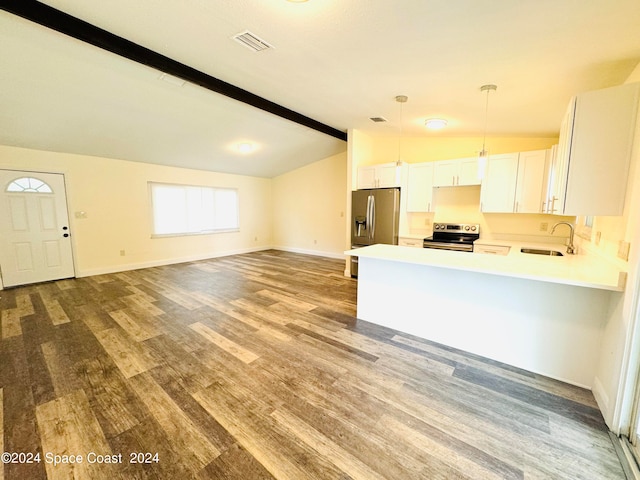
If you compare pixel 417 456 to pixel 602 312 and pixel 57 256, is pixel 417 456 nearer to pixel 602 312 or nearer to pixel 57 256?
pixel 602 312

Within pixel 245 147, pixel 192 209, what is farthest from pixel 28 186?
pixel 245 147

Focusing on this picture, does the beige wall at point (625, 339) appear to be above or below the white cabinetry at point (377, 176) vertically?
below

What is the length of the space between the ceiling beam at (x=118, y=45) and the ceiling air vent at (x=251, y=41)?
3.51 feet

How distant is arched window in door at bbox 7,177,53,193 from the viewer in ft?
14.2

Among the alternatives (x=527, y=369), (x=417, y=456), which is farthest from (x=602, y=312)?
(x=417, y=456)

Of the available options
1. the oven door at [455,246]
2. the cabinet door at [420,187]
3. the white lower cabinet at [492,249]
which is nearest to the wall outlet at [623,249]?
the white lower cabinet at [492,249]

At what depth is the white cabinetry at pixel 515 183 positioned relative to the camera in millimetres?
3645

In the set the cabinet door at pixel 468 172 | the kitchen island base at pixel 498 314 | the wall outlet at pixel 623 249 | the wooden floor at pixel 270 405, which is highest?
the cabinet door at pixel 468 172

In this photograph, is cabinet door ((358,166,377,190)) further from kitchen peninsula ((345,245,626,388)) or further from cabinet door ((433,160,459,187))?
kitchen peninsula ((345,245,626,388))

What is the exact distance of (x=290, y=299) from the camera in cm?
396

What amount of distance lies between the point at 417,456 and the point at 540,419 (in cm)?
96

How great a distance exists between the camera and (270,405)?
6.10 feet

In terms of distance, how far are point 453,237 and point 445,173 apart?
1112 mm

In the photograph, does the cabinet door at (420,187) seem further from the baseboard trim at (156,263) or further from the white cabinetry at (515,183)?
the baseboard trim at (156,263)
